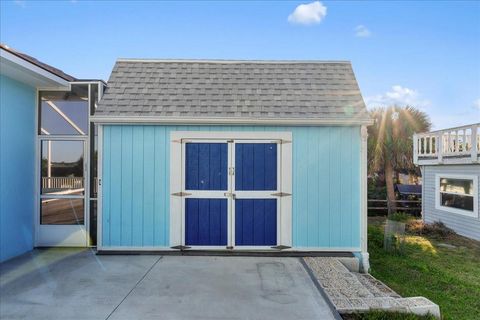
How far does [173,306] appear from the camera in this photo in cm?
327

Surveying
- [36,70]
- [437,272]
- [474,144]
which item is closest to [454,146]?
[474,144]

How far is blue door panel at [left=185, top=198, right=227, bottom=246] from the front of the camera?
518cm

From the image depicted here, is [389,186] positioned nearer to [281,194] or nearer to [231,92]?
[281,194]

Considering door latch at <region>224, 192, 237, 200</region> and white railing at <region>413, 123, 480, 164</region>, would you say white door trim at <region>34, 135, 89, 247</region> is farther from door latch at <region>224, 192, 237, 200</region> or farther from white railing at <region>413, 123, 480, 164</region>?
white railing at <region>413, 123, 480, 164</region>

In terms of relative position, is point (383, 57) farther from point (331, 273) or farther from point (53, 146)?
point (53, 146)

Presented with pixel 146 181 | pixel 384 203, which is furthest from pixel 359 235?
pixel 384 203

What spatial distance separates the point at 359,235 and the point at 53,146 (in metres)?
5.75

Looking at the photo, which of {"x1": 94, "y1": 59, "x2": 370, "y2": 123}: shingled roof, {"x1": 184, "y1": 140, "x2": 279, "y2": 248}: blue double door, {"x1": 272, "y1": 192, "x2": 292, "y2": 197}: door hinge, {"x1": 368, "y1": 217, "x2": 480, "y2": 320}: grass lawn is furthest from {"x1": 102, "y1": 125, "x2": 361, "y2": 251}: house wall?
{"x1": 368, "y1": 217, "x2": 480, "y2": 320}: grass lawn

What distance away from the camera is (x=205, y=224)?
5.18 meters

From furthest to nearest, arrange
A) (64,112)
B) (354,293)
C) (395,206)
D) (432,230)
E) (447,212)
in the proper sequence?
(395,206)
(447,212)
(432,230)
(64,112)
(354,293)

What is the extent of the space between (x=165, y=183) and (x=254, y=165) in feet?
5.11

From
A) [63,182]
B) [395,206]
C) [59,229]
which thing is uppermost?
[63,182]

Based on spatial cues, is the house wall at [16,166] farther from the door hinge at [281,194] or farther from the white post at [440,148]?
the white post at [440,148]

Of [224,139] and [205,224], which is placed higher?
[224,139]
